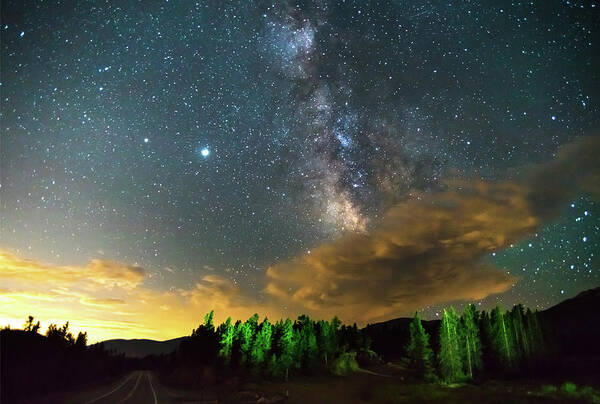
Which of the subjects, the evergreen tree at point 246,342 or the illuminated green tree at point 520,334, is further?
the evergreen tree at point 246,342

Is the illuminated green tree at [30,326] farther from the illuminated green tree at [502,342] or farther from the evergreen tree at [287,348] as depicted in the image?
the illuminated green tree at [502,342]

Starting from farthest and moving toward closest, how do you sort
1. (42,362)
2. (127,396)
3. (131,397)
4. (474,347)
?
(42,362), (474,347), (127,396), (131,397)

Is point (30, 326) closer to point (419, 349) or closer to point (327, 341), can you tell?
point (327, 341)

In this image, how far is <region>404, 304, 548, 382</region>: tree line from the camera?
4888cm

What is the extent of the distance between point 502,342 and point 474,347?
6.16 meters

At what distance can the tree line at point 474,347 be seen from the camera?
48875 millimetres

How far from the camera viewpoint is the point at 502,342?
59281mm

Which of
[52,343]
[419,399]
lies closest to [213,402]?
[419,399]

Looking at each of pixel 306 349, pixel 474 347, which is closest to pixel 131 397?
pixel 306 349

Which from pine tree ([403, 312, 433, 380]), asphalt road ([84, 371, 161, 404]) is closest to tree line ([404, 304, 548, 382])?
pine tree ([403, 312, 433, 380])

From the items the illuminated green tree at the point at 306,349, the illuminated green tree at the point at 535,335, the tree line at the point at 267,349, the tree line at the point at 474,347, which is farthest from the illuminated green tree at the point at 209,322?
the illuminated green tree at the point at 535,335

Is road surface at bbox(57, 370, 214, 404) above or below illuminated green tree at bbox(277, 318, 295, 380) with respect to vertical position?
below

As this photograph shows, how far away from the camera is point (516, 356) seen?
59.1m

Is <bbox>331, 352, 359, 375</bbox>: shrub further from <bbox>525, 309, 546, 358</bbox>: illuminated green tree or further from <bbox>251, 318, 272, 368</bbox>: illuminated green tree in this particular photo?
<bbox>525, 309, 546, 358</bbox>: illuminated green tree
